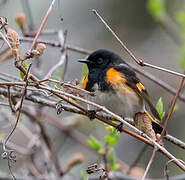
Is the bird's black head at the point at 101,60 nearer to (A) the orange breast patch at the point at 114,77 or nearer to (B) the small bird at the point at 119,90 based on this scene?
(B) the small bird at the point at 119,90

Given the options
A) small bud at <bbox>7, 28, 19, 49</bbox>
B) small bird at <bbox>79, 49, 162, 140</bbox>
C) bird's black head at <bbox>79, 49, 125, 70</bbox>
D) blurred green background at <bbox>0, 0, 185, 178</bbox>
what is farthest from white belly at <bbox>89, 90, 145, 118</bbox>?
blurred green background at <bbox>0, 0, 185, 178</bbox>

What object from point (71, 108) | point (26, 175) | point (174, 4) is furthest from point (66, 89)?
point (174, 4)

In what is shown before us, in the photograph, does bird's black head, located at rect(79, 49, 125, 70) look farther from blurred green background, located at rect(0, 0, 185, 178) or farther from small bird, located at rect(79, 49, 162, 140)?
blurred green background, located at rect(0, 0, 185, 178)

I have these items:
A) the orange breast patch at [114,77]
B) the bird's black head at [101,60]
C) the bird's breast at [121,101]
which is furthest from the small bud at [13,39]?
the bird's black head at [101,60]

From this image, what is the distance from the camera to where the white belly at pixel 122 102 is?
296cm

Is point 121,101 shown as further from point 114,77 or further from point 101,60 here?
point 101,60

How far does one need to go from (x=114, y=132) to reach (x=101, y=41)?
478 centimetres

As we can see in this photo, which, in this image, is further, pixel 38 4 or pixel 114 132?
pixel 38 4

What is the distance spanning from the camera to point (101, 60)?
11.1 ft

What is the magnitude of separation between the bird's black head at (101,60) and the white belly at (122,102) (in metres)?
0.38

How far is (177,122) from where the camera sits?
6.39 meters

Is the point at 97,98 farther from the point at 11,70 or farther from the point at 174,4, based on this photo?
the point at 174,4

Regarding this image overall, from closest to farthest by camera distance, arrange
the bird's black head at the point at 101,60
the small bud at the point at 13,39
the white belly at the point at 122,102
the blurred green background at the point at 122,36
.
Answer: the small bud at the point at 13,39 → the white belly at the point at 122,102 → the bird's black head at the point at 101,60 → the blurred green background at the point at 122,36

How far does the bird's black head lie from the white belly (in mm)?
382
